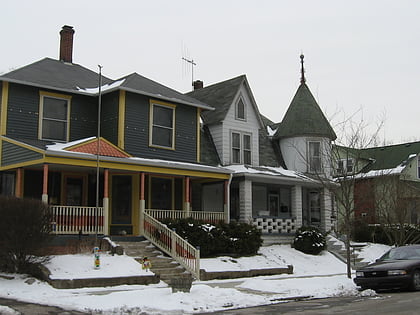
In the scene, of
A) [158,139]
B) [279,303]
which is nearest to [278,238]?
[158,139]

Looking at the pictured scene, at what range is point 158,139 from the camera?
22828 millimetres

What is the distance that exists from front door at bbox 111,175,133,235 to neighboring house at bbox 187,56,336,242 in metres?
4.94

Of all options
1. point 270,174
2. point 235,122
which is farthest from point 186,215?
point 235,122

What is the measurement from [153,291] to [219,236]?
22.4ft

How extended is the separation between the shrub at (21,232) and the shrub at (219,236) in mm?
5437

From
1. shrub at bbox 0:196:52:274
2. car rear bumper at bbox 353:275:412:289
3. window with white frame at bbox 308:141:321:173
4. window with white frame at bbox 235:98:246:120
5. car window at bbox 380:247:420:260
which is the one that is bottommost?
car rear bumper at bbox 353:275:412:289

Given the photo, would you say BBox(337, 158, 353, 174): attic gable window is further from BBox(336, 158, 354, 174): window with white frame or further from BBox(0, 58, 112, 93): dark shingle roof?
BBox(0, 58, 112, 93): dark shingle roof

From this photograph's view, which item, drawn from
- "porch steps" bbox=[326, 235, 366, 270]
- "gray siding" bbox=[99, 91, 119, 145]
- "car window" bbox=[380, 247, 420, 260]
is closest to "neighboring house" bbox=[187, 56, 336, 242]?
"porch steps" bbox=[326, 235, 366, 270]

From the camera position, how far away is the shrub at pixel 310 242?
23.8m

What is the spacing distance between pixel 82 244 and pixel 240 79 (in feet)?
42.1

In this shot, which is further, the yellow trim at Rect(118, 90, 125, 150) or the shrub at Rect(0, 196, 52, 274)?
the yellow trim at Rect(118, 90, 125, 150)

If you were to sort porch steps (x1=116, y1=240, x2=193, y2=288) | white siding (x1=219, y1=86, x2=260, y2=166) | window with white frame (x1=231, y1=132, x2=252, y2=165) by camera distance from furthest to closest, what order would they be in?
window with white frame (x1=231, y1=132, x2=252, y2=165), white siding (x1=219, y1=86, x2=260, y2=166), porch steps (x1=116, y1=240, x2=193, y2=288)

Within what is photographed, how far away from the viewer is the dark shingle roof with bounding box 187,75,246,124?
84.4ft

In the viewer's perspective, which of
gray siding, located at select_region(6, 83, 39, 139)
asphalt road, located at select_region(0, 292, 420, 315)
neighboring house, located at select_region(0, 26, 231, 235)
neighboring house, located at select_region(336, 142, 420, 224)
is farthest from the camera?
neighboring house, located at select_region(336, 142, 420, 224)
